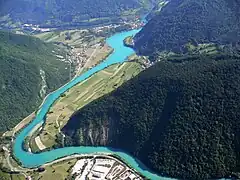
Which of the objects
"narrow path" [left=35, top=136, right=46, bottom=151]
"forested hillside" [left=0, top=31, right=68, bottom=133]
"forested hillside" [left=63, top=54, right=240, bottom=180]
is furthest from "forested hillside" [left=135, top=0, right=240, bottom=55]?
"narrow path" [left=35, top=136, right=46, bottom=151]

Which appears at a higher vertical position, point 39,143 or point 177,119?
point 177,119

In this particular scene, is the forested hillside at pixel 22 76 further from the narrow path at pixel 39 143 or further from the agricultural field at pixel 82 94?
the narrow path at pixel 39 143

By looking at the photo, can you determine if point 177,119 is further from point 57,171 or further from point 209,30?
point 209,30

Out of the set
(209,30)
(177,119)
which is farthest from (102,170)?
(209,30)

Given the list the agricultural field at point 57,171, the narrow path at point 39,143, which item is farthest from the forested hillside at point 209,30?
the agricultural field at point 57,171

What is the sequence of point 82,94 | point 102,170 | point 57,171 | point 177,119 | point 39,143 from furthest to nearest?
point 82,94 → point 39,143 → point 177,119 → point 57,171 → point 102,170

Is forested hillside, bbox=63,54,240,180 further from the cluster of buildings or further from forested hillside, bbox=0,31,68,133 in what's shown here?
forested hillside, bbox=0,31,68,133
